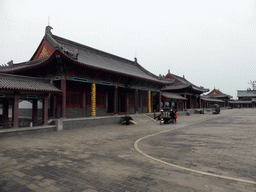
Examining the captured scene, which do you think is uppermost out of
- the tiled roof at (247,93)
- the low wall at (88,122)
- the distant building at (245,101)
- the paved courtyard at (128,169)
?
the tiled roof at (247,93)

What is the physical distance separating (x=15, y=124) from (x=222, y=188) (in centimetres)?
1137

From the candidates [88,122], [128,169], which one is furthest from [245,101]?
[128,169]

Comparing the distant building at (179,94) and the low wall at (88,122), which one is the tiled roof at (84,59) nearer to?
the low wall at (88,122)

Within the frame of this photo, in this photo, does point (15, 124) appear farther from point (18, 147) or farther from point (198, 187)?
point (198, 187)

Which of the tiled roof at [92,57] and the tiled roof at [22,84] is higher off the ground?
the tiled roof at [92,57]

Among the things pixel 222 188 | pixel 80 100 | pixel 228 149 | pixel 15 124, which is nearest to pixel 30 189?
pixel 222 188

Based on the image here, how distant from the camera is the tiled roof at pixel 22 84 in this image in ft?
33.0

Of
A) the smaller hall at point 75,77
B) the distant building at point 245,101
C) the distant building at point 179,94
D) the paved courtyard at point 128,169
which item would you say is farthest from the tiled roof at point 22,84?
the distant building at point 245,101

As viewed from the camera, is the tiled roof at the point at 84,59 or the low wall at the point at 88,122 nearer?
the low wall at the point at 88,122

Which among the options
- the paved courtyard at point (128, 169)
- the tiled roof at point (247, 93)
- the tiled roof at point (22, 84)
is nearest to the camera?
the paved courtyard at point (128, 169)

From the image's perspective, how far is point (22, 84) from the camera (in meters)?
11.0

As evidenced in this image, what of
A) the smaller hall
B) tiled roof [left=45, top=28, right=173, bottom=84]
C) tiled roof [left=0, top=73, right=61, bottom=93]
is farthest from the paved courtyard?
tiled roof [left=45, top=28, right=173, bottom=84]

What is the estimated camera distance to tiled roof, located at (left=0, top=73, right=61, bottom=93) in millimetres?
10045

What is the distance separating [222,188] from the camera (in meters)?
3.48
